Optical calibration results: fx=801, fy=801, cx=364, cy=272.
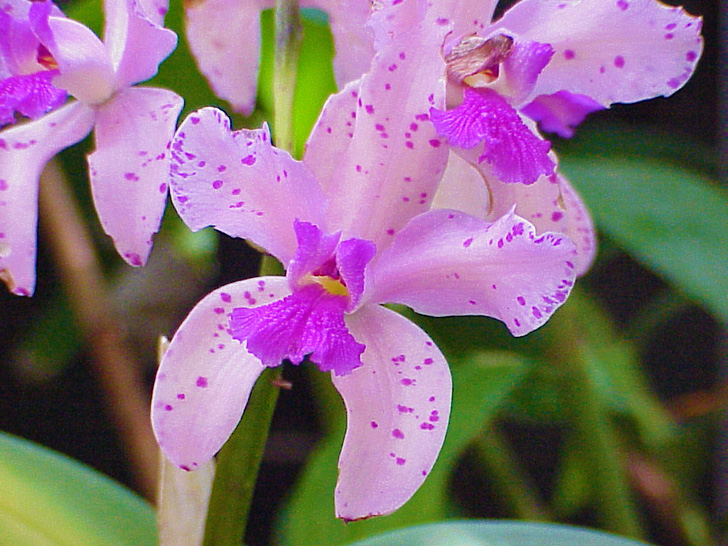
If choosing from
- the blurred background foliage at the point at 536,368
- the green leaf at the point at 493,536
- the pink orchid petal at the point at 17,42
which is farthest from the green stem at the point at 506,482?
the pink orchid petal at the point at 17,42

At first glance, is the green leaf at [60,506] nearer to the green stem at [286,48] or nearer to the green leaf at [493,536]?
the green leaf at [493,536]

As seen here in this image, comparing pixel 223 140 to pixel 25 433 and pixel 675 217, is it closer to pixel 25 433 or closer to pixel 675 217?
pixel 675 217

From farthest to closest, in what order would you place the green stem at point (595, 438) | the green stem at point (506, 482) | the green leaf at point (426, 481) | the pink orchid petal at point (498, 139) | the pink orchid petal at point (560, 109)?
the green stem at point (506, 482) < the green stem at point (595, 438) < the green leaf at point (426, 481) < the pink orchid petal at point (560, 109) < the pink orchid petal at point (498, 139)

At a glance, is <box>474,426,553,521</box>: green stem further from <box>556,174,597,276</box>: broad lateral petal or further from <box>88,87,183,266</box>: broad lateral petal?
<box>88,87,183,266</box>: broad lateral petal

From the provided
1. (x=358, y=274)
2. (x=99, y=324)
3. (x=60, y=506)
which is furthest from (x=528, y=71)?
(x=99, y=324)

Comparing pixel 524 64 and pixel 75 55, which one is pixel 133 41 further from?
pixel 524 64

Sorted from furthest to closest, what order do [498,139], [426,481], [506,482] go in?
[506,482] < [426,481] < [498,139]

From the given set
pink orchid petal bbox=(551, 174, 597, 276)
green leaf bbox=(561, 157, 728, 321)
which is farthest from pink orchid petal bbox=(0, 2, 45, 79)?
green leaf bbox=(561, 157, 728, 321)
